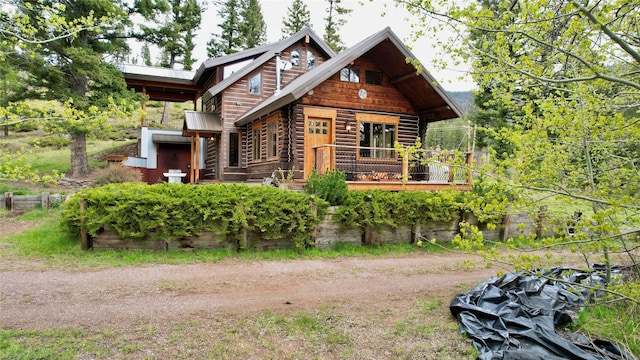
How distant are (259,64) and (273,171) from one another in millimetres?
6251

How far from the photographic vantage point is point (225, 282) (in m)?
6.61

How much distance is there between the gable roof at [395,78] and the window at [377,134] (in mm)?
1322

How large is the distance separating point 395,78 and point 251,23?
29.7 meters

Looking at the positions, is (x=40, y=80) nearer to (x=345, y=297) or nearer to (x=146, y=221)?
(x=146, y=221)

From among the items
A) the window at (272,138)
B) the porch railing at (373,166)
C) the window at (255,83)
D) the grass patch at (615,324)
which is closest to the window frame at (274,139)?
the window at (272,138)

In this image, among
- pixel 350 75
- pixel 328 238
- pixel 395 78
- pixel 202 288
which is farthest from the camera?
pixel 395 78

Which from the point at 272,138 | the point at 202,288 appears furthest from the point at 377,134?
the point at 202,288

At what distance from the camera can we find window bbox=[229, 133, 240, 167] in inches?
744

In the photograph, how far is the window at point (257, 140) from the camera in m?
17.0

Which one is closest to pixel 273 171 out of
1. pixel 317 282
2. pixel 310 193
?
pixel 310 193

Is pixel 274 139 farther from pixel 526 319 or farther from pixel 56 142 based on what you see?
pixel 56 142

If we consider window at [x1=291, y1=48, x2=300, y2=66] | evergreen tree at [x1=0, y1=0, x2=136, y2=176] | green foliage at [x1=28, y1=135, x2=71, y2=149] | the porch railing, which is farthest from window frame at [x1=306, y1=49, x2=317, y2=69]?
green foliage at [x1=28, y1=135, x2=71, y2=149]

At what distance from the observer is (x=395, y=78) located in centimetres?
1516

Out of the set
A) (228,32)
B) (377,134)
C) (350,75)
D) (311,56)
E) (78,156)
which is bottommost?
(78,156)
